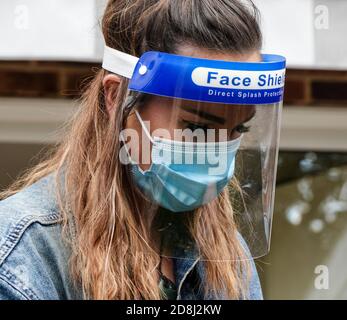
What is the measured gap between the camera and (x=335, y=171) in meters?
3.61

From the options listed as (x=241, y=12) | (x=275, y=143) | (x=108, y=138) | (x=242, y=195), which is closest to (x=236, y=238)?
(x=242, y=195)

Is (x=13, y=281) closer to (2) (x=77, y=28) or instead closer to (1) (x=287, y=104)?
(2) (x=77, y=28)

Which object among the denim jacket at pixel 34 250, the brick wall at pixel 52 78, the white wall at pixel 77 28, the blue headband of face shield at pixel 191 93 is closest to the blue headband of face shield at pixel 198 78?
the blue headband of face shield at pixel 191 93

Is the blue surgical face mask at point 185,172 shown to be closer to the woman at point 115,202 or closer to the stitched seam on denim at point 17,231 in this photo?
the woman at point 115,202

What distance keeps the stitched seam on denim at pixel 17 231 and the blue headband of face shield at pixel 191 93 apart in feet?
0.70

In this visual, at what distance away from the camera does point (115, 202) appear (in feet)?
5.46

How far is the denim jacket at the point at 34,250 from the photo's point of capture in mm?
1496

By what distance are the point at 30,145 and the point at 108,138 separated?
158 centimetres

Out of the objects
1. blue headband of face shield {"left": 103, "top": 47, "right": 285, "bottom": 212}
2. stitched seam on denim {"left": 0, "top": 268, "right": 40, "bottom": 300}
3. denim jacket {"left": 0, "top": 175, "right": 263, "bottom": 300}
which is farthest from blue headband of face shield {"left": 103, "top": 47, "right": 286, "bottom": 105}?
stitched seam on denim {"left": 0, "top": 268, "right": 40, "bottom": 300}

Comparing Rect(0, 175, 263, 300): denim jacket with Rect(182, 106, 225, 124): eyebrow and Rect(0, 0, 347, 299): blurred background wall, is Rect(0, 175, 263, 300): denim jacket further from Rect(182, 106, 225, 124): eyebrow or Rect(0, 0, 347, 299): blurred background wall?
Rect(0, 0, 347, 299): blurred background wall

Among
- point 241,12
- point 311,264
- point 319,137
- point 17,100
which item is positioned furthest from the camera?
point 311,264

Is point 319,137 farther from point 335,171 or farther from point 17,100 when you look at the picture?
point 17,100

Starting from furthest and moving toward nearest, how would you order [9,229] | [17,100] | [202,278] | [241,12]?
[17,100] < [202,278] < [241,12] < [9,229]

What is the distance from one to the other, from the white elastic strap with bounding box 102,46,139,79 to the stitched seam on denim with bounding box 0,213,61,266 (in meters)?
0.34
